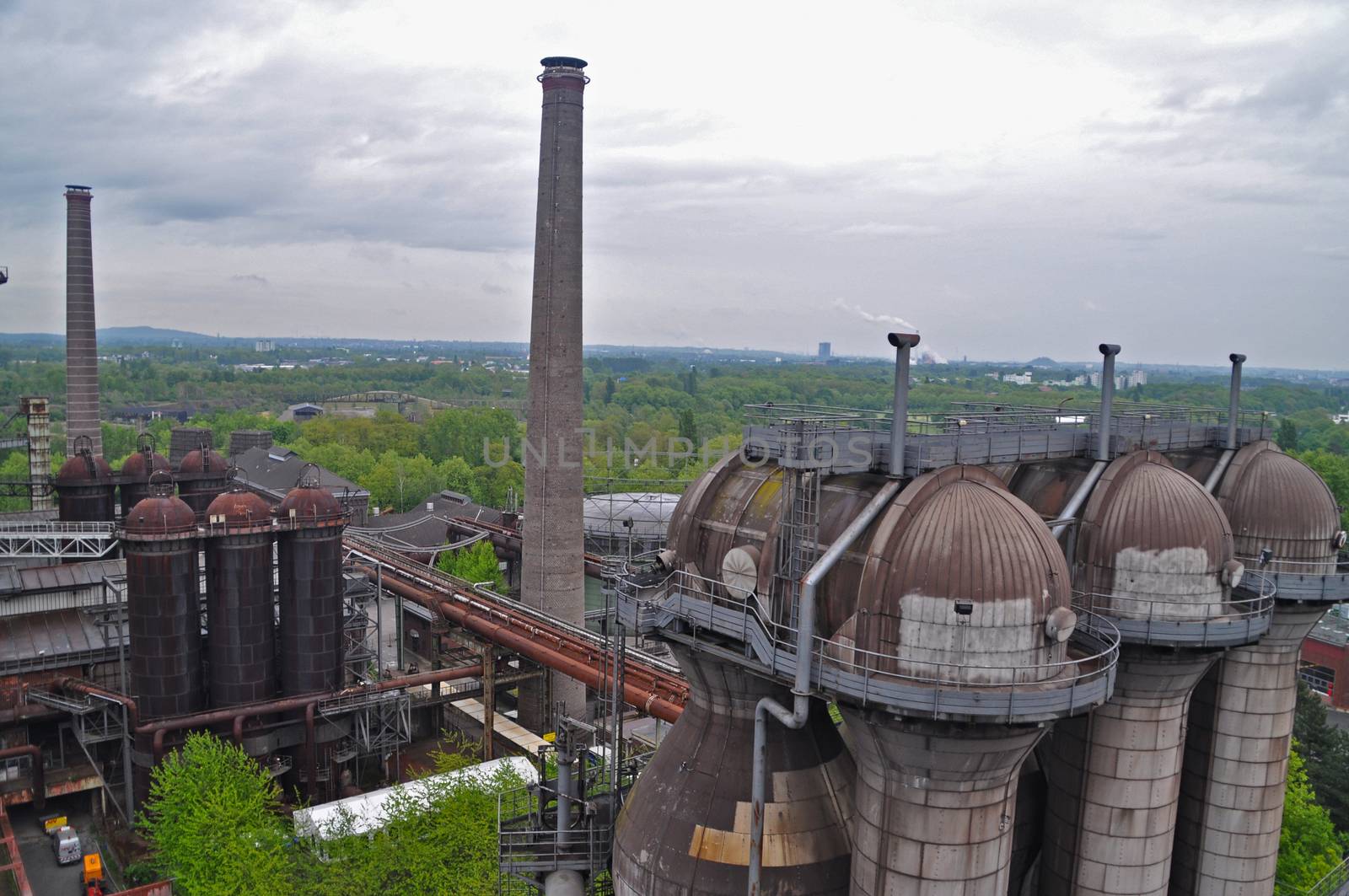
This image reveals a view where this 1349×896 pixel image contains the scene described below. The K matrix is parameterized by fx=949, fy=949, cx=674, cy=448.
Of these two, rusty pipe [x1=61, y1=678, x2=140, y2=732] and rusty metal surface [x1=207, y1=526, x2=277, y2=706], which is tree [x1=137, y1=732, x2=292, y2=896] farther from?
rusty metal surface [x1=207, y1=526, x2=277, y2=706]

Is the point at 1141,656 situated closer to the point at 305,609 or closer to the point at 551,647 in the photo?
the point at 551,647

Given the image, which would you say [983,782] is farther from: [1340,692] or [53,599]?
[1340,692]

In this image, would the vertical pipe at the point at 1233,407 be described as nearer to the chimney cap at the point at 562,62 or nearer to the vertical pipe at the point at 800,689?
the vertical pipe at the point at 800,689

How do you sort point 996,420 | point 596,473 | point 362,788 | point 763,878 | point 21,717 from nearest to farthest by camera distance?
point 763,878 → point 996,420 → point 21,717 → point 362,788 → point 596,473

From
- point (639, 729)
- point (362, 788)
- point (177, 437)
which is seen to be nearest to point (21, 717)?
point (362, 788)

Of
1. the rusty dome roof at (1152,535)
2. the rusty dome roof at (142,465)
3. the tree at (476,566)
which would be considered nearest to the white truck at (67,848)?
the rusty dome roof at (142,465)

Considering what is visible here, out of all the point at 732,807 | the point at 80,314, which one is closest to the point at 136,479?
the point at 80,314
